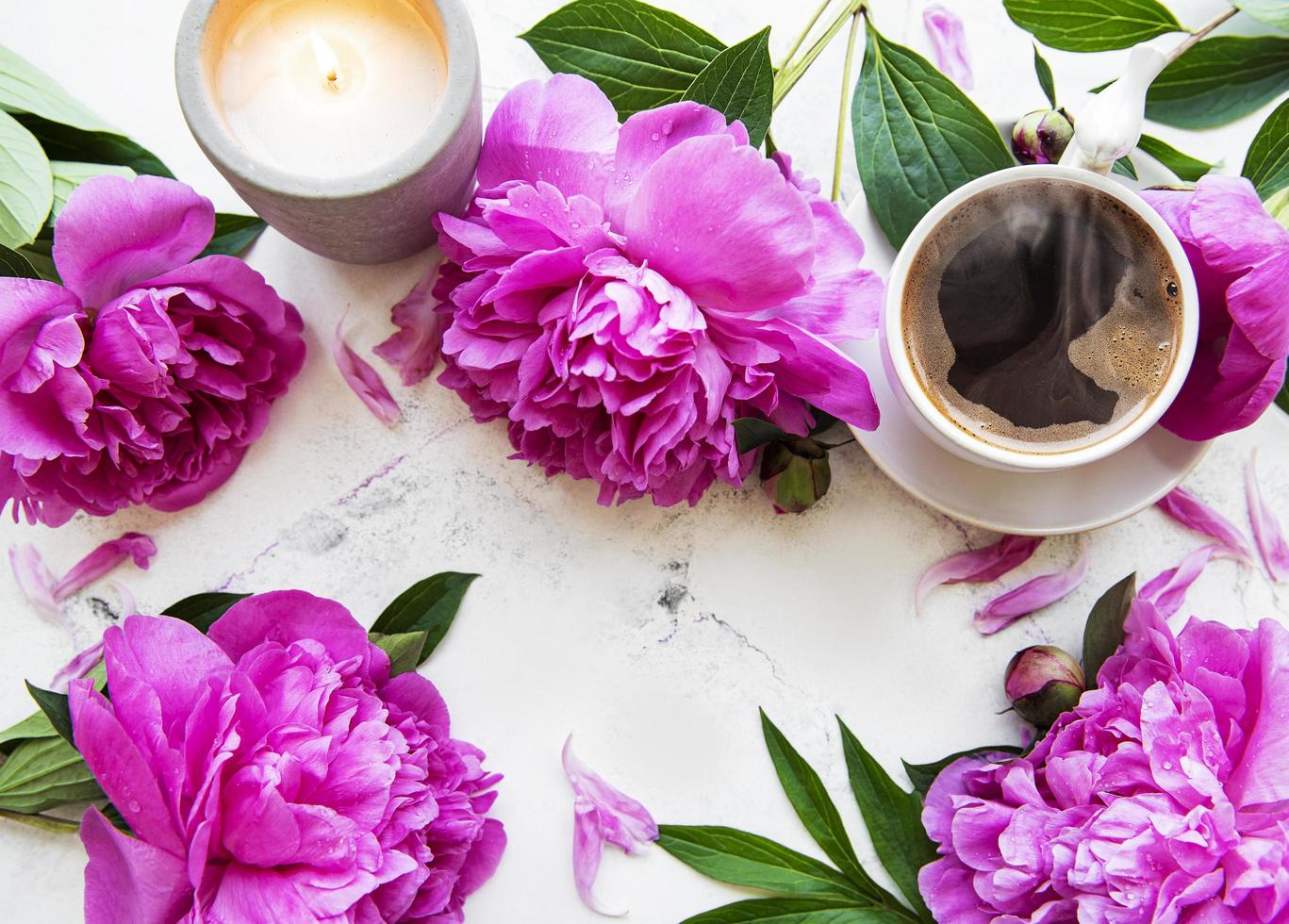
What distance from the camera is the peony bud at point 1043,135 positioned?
0.71m

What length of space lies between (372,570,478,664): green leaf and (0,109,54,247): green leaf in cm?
32

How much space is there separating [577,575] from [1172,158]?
19.5 inches

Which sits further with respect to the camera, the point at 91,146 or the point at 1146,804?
the point at 91,146

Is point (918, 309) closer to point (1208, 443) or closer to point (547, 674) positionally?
point (1208, 443)

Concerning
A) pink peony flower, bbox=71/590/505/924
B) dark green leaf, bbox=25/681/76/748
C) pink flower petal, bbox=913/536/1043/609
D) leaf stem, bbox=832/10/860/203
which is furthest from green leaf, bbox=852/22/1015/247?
dark green leaf, bbox=25/681/76/748

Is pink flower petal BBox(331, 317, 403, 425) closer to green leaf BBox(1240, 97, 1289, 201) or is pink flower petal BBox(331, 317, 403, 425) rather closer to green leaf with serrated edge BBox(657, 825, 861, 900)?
green leaf with serrated edge BBox(657, 825, 861, 900)

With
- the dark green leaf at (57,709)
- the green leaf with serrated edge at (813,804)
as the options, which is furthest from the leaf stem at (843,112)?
the dark green leaf at (57,709)

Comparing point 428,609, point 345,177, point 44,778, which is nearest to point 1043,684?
point 428,609

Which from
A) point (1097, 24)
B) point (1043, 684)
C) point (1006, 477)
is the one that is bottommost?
point (1043, 684)

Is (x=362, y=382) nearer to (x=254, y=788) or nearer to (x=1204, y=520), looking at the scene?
(x=254, y=788)

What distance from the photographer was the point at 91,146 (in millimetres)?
750

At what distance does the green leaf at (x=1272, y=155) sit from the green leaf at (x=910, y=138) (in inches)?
6.9

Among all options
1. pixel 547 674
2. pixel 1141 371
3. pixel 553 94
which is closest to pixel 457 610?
pixel 547 674

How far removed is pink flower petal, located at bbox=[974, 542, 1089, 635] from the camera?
773 mm
